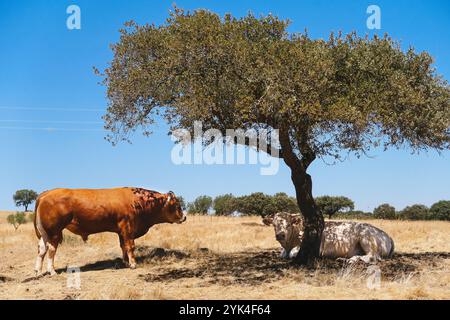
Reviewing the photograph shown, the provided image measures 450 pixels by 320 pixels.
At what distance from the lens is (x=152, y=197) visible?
18125 mm

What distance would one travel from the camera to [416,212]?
242ft

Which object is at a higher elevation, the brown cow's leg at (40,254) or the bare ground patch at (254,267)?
the brown cow's leg at (40,254)

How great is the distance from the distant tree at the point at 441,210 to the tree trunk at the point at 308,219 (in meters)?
59.3

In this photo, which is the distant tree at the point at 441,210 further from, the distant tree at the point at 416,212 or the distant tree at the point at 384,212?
the distant tree at the point at 384,212

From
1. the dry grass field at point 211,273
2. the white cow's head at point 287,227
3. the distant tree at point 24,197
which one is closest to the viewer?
the dry grass field at point 211,273

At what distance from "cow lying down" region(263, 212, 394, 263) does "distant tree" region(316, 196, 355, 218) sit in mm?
45834

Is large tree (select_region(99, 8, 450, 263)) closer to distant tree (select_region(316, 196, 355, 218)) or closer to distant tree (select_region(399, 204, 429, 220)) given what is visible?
distant tree (select_region(316, 196, 355, 218))

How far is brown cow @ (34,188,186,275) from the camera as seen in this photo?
52.7 feet

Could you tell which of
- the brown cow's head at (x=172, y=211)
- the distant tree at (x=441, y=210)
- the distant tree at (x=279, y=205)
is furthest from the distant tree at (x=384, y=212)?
the brown cow's head at (x=172, y=211)

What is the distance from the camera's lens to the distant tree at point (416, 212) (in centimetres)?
7141

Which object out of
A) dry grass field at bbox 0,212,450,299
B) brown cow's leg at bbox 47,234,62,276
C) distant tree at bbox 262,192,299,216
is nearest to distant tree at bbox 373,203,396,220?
distant tree at bbox 262,192,299,216

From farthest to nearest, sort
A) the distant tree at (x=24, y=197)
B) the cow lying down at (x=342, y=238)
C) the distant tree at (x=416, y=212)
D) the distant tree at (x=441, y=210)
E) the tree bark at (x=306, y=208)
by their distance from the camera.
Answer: the distant tree at (x=24, y=197)
the distant tree at (x=416, y=212)
the distant tree at (x=441, y=210)
the tree bark at (x=306, y=208)
the cow lying down at (x=342, y=238)
